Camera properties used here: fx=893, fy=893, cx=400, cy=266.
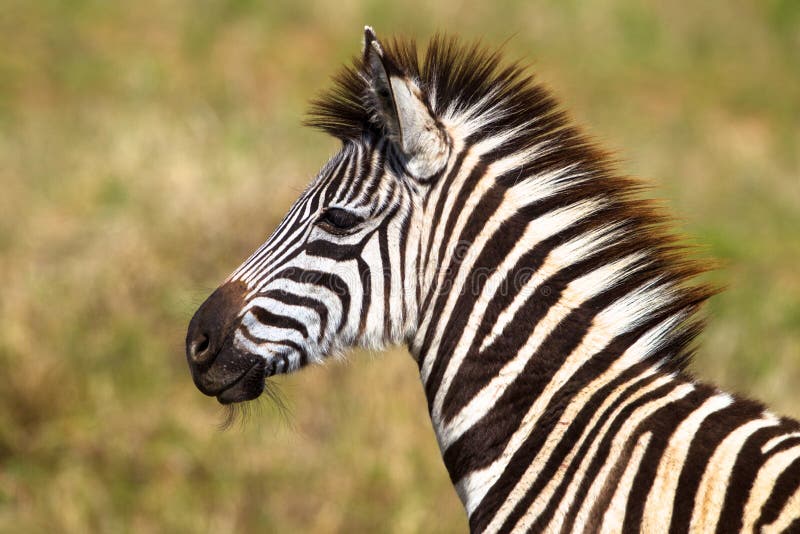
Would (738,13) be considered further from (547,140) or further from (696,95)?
(547,140)

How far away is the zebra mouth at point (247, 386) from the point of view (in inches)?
141

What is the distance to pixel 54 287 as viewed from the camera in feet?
32.0

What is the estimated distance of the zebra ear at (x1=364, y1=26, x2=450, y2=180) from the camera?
10.8 feet

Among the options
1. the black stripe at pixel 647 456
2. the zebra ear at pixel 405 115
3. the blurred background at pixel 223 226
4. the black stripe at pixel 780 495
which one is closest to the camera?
the black stripe at pixel 780 495

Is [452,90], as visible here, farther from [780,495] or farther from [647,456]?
[780,495]

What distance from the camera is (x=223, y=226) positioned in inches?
416

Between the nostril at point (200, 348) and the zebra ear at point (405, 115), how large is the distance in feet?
3.52

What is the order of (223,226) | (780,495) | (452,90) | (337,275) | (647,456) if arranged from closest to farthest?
(780,495), (647,456), (337,275), (452,90), (223,226)

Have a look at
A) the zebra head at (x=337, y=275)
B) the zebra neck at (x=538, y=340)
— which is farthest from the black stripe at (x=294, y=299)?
the zebra neck at (x=538, y=340)

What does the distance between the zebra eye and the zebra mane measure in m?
0.35

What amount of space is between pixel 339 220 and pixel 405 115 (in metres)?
0.49

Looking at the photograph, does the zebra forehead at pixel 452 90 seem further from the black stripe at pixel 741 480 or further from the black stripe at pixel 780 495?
the black stripe at pixel 780 495

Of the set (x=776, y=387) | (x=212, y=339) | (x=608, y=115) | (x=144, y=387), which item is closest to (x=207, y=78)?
(x=608, y=115)

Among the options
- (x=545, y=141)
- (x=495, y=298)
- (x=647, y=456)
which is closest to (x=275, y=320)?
(x=495, y=298)
